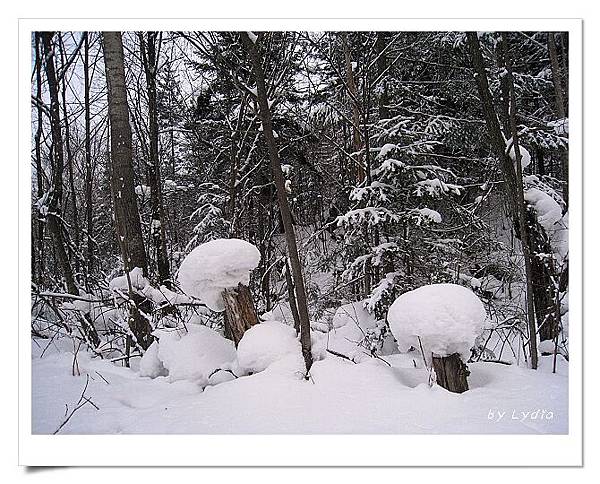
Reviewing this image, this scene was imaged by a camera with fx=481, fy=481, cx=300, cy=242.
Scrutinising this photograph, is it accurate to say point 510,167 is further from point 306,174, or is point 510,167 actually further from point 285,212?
point 306,174

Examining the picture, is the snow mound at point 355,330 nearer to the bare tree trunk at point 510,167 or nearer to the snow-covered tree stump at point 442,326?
the snow-covered tree stump at point 442,326

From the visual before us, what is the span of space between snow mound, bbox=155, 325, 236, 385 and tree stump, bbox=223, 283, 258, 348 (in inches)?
4.4

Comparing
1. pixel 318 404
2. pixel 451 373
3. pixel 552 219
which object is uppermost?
pixel 552 219

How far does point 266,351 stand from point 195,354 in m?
0.43

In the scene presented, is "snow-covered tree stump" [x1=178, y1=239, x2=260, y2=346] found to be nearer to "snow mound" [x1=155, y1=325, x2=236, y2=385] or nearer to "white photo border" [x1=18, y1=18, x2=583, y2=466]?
"snow mound" [x1=155, y1=325, x2=236, y2=385]

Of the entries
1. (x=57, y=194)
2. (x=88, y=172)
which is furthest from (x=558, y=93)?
(x=88, y=172)

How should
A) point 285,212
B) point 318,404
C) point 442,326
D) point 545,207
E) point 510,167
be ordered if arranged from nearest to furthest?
point 442,326, point 318,404, point 285,212, point 545,207, point 510,167

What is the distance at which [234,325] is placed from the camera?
279 centimetres

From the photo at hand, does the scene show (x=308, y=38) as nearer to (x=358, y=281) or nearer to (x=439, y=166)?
(x=439, y=166)

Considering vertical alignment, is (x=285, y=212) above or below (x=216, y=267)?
above

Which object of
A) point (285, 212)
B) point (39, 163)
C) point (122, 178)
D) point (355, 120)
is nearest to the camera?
point (285, 212)

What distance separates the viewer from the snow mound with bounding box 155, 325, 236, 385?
8.83 feet

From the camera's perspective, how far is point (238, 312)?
9.14 feet
